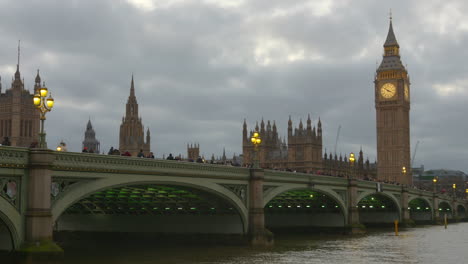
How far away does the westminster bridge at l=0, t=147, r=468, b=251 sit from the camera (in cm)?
3117

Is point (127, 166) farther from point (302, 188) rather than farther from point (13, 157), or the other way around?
point (302, 188)

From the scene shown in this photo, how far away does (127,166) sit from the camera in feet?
123

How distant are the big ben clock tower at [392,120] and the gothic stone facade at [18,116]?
9095 centimetres

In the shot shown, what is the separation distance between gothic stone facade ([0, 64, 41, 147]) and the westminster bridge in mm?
119775

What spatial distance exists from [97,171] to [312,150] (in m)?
132

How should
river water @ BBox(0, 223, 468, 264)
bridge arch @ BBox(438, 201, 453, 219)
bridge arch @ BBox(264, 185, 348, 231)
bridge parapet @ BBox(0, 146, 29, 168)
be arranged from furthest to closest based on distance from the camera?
bridge arch @ BBox(438, 201, 453, 219)
bridge arch @ BBox(264, 185, 348, 231)
river water @ BBox(0, 223, 468, 264)
bridge parapet @ BBox(0, 146, 29, 168)

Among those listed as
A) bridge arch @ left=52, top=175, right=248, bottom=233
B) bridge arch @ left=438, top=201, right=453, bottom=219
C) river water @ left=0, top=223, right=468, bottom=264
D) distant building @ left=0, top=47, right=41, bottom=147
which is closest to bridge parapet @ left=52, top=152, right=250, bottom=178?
bridge arch @ left=52, top=175, right=248, bottom=233

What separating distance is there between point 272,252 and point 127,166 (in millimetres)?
14236

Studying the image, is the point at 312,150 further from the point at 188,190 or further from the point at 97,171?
the point at 97,171

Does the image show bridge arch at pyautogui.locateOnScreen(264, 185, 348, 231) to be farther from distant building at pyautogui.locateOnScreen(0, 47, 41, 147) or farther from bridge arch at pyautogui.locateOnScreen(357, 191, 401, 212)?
distant building at pyautogui.locateOnScreen(0, 47, 41, 147)

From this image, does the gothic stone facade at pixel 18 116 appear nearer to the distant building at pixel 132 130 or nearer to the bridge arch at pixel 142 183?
the distant building at pixel 132 130

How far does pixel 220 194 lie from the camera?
46250mm

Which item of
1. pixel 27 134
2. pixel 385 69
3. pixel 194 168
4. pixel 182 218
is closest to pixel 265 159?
pixel 385 69

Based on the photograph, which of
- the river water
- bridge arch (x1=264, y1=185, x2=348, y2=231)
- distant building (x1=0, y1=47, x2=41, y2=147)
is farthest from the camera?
distant building (x1=0, y1=47, x2=41, y2=147)
